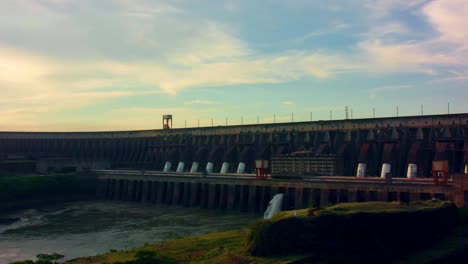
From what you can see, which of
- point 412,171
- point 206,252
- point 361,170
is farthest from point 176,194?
point 206,252

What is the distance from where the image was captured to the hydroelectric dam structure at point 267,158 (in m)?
52.3

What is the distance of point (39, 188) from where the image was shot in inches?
3049

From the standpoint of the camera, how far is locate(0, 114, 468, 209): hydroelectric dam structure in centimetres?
5231

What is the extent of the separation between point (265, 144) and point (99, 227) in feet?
131

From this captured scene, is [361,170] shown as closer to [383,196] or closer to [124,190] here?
[383,196]

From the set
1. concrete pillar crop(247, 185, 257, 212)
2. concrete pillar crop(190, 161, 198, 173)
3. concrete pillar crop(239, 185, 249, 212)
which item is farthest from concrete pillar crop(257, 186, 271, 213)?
concrete pillar crop(190, 161, 198, 173)

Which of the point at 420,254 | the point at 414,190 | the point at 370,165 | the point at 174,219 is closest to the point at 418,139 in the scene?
the point at 370,165

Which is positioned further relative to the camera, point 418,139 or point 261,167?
point 418,139

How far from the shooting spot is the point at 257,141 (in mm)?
88750

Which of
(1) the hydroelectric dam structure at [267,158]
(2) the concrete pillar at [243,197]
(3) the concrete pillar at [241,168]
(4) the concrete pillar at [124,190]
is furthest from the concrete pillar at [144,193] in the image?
(2) the concrete pillar at [243,197]

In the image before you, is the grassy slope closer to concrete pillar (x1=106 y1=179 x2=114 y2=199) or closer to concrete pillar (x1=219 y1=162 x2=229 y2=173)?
concrete pillar (x1=219 y1=162 x2=229 y2=173)

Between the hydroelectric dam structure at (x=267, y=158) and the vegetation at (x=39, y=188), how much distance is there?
11.1 feet

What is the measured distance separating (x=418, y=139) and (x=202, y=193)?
104 ft

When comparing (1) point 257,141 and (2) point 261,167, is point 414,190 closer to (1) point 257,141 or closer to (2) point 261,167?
(2) point 261,167
